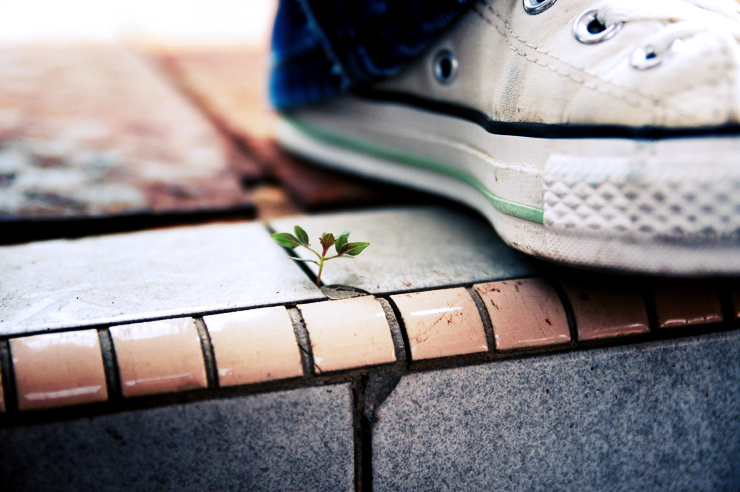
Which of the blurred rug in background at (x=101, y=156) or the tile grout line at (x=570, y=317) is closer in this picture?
the tile grout line at (x=570, y=317)

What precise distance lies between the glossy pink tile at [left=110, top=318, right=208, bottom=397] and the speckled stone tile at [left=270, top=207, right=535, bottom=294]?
0.19m

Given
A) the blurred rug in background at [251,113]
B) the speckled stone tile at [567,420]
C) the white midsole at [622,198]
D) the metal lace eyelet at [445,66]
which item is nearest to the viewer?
the white midsole at [622,198]

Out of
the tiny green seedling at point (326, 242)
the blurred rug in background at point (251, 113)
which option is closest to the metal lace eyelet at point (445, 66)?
the blurred rug in background at point (251, 113)

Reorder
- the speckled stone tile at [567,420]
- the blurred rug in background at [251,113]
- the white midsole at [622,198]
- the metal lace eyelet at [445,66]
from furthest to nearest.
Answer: the blurred rug in background at [251,113] < the metal lace eyelet at [445,66] < the speckled stone tile at [567,420] < the white midsole at [622,198]

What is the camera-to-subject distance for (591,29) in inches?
22.5

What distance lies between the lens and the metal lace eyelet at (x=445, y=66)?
0.78m

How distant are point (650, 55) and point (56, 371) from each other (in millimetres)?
676

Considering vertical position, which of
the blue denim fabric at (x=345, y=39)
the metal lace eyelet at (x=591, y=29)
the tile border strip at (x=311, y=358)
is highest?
the blue denim fabric at (x=345, y=39)

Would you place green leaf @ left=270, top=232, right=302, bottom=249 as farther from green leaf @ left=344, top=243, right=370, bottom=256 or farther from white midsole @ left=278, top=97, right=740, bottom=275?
white midsole @ left=278, top=97, right=740, bottom=275

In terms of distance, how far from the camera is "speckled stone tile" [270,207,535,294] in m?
0.63

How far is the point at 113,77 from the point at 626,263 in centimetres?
154

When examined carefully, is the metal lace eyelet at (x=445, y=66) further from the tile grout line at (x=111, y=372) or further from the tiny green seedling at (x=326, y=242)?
the tile grout line at (x=111, y=372)

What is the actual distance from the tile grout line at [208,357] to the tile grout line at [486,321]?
30 centimetres

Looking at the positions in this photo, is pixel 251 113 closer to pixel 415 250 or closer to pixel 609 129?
pixel 415 250
